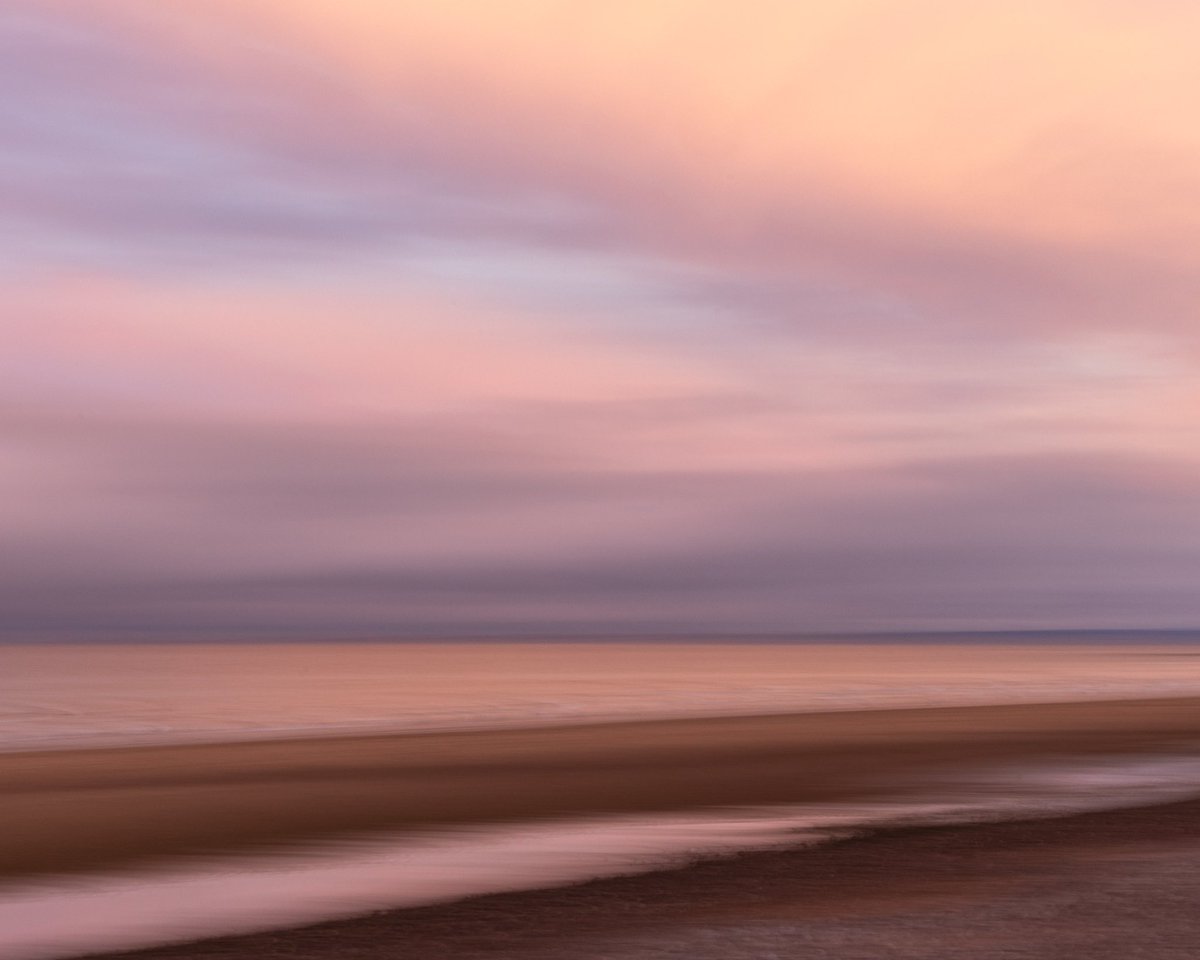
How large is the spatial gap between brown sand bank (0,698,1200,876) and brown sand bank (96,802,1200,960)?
588 cm

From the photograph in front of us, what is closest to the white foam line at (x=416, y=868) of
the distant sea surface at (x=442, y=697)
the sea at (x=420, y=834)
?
the sea at (x=420, y=834)

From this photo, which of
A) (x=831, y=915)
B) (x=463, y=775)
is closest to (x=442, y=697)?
(x=463, y=775)

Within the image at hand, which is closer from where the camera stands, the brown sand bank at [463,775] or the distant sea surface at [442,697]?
the brown sand bank at [463,775]

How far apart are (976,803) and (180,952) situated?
1373cm

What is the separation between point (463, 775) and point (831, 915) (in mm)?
16026

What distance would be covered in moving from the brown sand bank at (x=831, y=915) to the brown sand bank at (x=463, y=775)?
5881 mm

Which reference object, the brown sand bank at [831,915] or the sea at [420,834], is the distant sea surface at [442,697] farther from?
the brown sand bank at [831,915]

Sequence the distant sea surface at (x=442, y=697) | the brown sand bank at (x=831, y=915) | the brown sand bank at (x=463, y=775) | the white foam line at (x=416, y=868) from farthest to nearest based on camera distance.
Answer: the distant sea surface at (x=442, y=697), the brown sand bank at (x=463, y=775), the white foam line at (x=416, y=868), the brown sand bank at (x=831, y=915)

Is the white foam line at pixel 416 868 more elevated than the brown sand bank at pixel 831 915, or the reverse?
the brown sand bank at pixel 831 915

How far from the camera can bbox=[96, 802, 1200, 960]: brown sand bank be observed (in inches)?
460

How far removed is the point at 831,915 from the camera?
13.2 m

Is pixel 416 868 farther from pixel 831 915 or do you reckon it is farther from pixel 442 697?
pixel 442 697

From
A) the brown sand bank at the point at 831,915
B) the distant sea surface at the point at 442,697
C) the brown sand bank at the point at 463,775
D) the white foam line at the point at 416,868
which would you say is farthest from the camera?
the distant sea surface at the point at 442,697

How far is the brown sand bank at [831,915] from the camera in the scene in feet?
38.3
